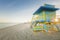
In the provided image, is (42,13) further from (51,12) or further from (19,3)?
(19,3)

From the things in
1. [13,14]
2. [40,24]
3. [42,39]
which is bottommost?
[42,39]

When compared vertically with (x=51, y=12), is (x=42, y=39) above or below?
below

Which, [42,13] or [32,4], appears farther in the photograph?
[42,13]

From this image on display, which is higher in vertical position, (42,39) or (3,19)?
Answer: (3,19)

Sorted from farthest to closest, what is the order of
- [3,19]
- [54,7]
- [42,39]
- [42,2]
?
[3,19]
[54,7]
[42,2]
[42,39]

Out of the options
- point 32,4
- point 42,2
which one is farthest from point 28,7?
point 42,2

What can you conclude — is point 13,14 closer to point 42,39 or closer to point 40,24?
point 40,24

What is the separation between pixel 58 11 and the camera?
2.95m

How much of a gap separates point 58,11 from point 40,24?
2.24ft

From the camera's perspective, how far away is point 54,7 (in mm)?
2920

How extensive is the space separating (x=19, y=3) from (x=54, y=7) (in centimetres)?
99

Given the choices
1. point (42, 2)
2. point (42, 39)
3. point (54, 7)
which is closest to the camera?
point (42, 39)

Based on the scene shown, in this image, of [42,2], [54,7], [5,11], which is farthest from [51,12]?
[5,11]

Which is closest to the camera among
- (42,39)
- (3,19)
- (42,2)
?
(42,39)
